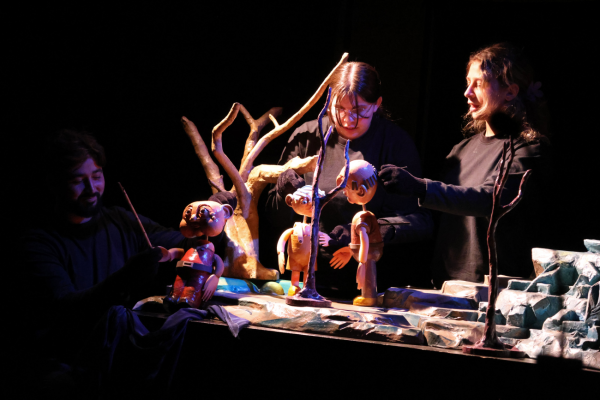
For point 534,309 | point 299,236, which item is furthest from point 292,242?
point 534,309

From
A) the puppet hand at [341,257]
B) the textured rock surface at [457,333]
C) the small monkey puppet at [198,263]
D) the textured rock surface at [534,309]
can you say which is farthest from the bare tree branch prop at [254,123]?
the textured rock surface at [534,309]

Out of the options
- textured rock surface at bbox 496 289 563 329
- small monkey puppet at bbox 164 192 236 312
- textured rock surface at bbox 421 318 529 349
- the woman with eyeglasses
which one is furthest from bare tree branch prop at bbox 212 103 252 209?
textured rock surface at bbox 496 289 563 329

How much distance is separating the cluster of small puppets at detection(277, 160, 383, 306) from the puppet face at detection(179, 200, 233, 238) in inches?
11.1

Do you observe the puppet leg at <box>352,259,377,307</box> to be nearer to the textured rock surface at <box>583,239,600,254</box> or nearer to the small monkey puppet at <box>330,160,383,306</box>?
the small monkey puppet at <box>330,160,383,306</box>

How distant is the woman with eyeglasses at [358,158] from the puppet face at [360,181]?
0.18 m

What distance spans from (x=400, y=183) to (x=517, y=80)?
2.43 ft

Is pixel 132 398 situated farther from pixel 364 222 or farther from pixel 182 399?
pixel 364 222

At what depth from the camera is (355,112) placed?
2.37 m

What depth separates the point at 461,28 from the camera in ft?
9.06

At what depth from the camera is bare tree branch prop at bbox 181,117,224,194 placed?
8.53 ft

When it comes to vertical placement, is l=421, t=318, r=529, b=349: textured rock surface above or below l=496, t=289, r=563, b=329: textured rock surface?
below

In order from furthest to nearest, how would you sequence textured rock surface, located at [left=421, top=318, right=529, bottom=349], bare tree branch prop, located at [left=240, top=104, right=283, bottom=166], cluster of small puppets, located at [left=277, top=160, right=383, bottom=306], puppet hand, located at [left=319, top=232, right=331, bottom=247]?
bare tree branch prop, located at [left=240, top=104, right=283, bottom=166] < puppet hand, located at [left=319, top=232, right=331, bottom=247] < cluster of small puppets, located at [left=277, top=160, right=383, bottom=306] < textured rock surface, located at [left=421, top=318, right=529, bottom=349]

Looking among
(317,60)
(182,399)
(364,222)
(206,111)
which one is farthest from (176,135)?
(182,399)

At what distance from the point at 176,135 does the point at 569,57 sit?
186 centimetres
